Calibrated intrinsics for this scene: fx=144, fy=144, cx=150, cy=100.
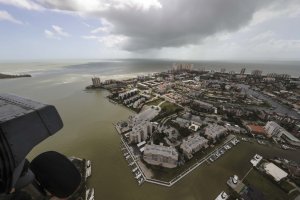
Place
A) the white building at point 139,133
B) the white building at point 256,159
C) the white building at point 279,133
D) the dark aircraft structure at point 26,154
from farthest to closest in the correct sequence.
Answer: the white building at point 279,133
the white building at point 139,133
the white building at point 256,159
the dark aircraft structure at point 26,154

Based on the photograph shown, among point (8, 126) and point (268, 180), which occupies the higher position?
point (8, 126)

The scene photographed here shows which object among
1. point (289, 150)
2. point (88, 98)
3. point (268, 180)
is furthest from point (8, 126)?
point (88, 98)

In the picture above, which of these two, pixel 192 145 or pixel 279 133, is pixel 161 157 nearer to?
pixel 192 145

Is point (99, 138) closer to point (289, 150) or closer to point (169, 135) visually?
point (169, 135)

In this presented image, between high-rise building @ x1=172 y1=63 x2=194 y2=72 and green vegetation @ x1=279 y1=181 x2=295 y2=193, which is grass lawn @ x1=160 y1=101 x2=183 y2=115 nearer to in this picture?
green vegetation @ x1=279 y1=181 x2=295 y2=193

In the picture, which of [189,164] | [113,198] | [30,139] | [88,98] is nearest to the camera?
[30,139]

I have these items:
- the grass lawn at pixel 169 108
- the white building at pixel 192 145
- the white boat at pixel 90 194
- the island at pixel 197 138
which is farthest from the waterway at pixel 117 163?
the grass lawn at pixel 169 108

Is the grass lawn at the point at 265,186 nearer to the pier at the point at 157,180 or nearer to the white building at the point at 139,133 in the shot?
the pier at the point at 157,180
